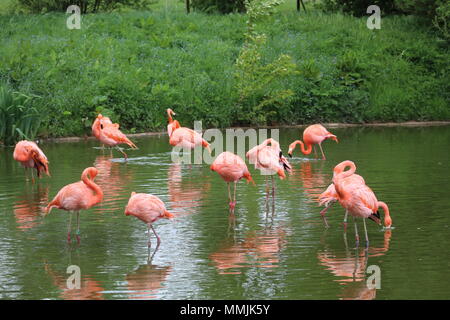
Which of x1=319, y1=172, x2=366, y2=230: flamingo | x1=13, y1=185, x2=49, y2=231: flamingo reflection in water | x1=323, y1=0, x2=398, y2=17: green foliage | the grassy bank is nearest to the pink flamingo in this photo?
x1=13, y1=185, x2=49, y2=231: flamingo reflection in water

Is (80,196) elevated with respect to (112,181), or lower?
elevated

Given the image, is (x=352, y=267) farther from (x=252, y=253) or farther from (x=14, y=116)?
(x=14, y=116)

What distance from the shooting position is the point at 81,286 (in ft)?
28.3

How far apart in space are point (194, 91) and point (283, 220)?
13287 mm

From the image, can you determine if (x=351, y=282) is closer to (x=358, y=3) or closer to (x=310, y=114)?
(x=310, y=114)

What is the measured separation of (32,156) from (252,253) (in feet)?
20.1

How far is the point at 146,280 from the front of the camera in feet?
28.8

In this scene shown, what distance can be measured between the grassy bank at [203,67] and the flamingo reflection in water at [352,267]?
1249cm

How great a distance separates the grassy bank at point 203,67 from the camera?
2306cm

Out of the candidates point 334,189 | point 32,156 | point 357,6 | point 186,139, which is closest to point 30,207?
point 32,156

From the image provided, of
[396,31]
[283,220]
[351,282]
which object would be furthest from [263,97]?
[351,282]

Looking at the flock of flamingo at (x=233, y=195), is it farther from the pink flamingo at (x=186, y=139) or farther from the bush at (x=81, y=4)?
the bush at (x=81, y=4)

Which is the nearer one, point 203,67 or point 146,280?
point 146,280

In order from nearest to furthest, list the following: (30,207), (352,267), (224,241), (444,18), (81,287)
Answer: (81,287)
(352,267)
(224,241)
(30,207)
(444,18)
